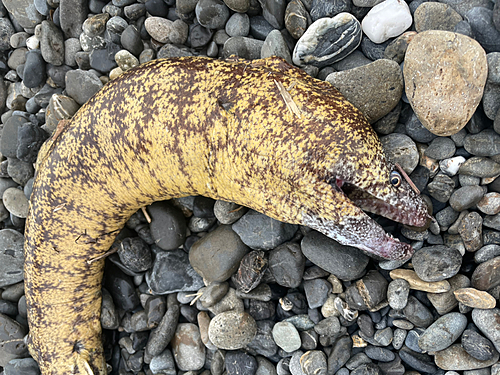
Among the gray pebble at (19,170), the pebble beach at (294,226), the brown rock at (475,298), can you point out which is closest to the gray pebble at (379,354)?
the pebble beach at (294,226)

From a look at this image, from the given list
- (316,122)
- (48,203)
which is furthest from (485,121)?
(48,203)

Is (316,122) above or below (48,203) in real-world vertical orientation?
above

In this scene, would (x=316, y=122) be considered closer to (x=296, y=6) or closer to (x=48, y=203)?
(x=296, y=6)

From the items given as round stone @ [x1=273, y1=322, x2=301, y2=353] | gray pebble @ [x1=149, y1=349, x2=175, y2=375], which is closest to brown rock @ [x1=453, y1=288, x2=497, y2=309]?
round stone @ [x1=273, y1=322, x2=301, y2=353]

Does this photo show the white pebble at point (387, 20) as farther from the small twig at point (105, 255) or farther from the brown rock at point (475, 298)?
the small twig at point (105, 255)

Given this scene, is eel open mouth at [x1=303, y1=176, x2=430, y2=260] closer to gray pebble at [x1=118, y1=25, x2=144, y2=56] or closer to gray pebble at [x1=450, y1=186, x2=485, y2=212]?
gray pebble at [x1=450, y1=186, x2=485, y2=212]
